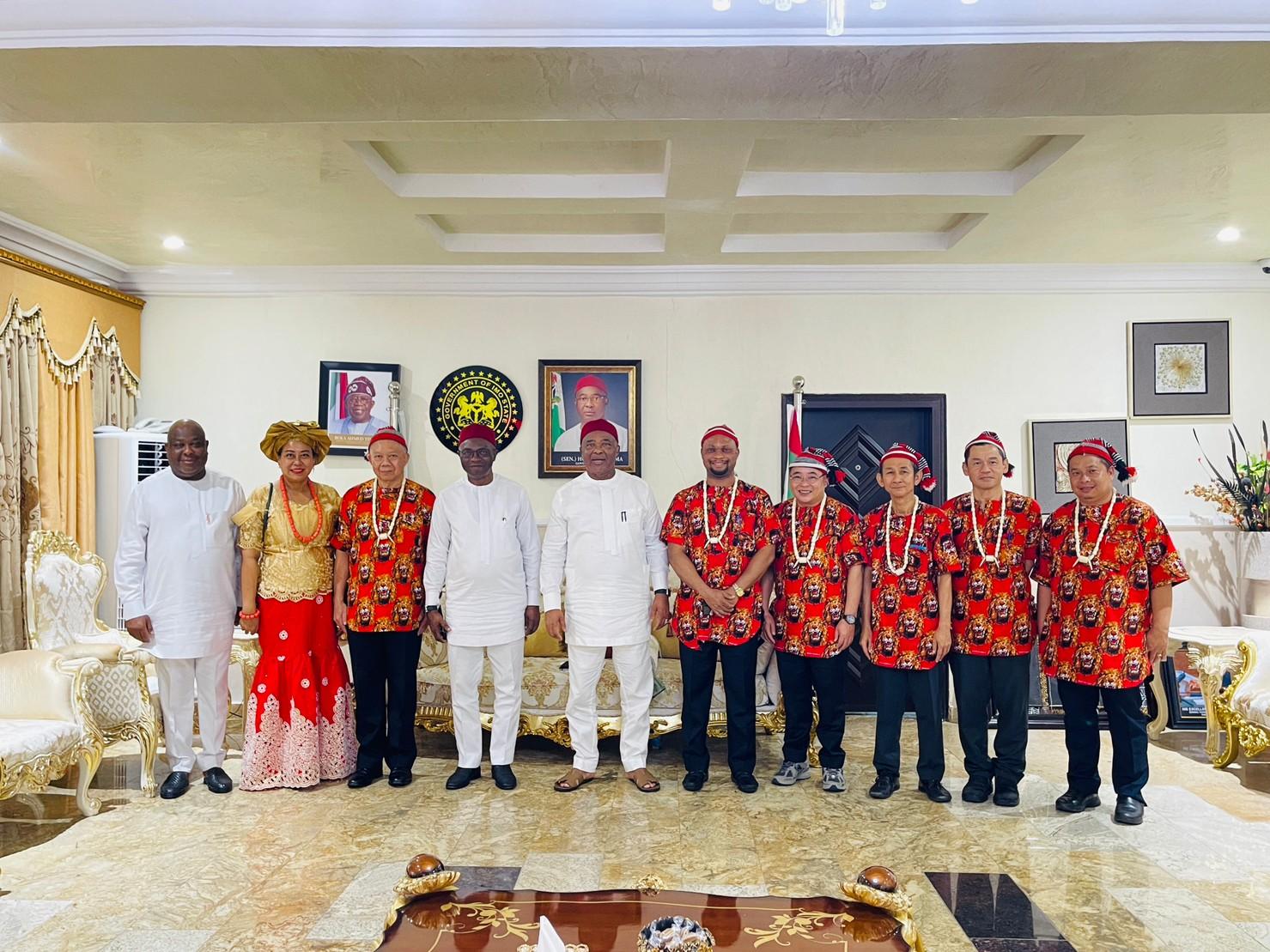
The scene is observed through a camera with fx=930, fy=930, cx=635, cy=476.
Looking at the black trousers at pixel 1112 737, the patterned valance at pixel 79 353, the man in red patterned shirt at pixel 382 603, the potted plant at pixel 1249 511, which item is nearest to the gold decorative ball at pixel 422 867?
the man in red patterned shirt at pixel 382 603

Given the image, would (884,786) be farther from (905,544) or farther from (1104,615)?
(1104,615)

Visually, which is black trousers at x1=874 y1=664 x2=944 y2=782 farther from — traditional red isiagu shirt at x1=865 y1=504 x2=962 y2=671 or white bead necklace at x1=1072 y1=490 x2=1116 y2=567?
white bead necklace at x1=1072 y1=490 x2=1116 y2=567

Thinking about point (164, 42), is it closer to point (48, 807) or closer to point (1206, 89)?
point (1206, 89)

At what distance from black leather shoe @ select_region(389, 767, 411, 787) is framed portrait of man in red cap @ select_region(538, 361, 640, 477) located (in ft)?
7.29

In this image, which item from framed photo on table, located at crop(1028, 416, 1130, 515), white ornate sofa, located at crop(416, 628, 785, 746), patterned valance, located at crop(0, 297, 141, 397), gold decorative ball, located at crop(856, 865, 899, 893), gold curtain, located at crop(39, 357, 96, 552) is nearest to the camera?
gold decorative ball, located at crop(856, 865, 899, 893)

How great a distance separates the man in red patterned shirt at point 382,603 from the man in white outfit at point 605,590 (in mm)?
639

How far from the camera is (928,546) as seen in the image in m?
4.05

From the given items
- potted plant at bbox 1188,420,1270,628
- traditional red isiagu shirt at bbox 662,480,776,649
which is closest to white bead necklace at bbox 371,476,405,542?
traditional red isiagu shirt at bbox 662,480,776,649

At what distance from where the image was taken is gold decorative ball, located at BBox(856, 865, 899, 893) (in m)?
2.07

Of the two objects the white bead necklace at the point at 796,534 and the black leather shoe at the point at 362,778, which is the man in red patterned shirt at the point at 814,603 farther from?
the black leather shoe at the point at 362,778

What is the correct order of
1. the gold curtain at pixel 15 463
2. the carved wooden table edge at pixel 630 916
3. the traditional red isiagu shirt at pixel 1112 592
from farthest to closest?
the gold curtain at pixel 15 463
the traditional red isiagu shirt at pixel 1112 592
the carved wooden table edge at pixel 630 916

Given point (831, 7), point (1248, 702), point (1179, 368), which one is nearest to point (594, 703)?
point (1248, 702)

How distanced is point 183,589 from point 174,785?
2.88 feet

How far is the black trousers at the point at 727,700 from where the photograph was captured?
4.23 metres
